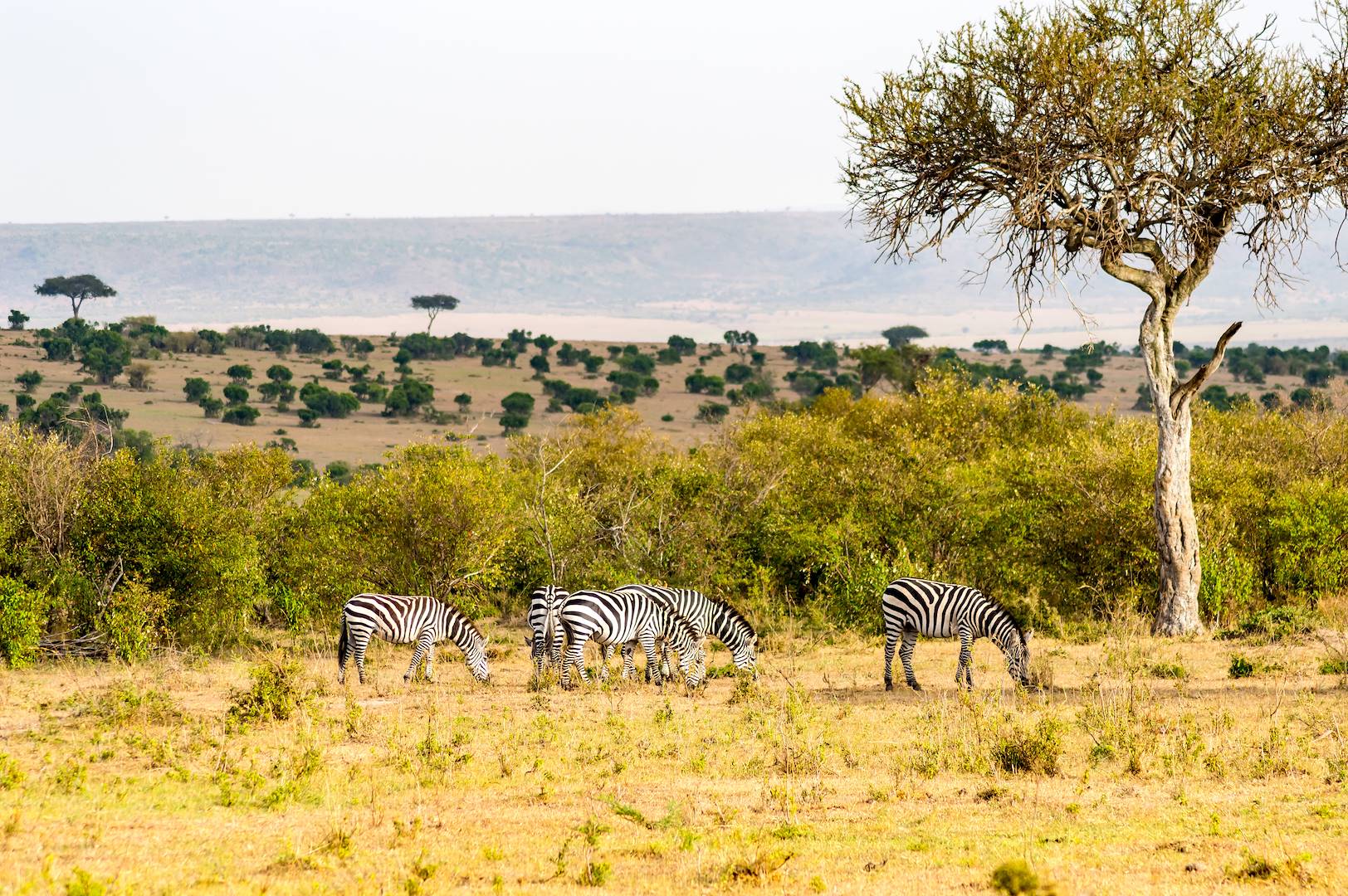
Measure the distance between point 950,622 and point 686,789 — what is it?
23.0 ft

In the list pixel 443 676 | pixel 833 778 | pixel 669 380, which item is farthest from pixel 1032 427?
pixel 669 380

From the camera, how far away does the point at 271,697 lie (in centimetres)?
1489

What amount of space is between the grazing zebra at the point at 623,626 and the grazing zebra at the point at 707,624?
178 mm

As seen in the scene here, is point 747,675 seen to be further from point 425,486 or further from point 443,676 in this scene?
point 425,486

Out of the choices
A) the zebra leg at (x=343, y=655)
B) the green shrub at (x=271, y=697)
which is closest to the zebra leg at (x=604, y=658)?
the zebra leg at (x=343, y=655)

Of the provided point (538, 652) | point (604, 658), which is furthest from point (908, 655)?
point (538, 652)

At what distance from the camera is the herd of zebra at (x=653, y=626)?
57.2ft

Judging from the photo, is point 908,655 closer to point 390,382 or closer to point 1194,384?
point 1194,384

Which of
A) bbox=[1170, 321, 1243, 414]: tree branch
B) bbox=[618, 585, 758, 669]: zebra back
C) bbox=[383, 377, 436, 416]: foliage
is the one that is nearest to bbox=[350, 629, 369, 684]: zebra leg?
bbox=[618, 585, 758, 669]: zebra back

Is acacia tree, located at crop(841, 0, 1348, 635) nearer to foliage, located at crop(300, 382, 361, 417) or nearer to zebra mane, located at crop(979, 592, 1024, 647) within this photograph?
zebra mane, located at crop(979, 592, 1024, 647)

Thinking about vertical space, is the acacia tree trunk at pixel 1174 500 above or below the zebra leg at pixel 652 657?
above

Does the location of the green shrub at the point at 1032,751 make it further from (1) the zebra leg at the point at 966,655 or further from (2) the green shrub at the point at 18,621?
(2) the green shrub at the point at 18,621

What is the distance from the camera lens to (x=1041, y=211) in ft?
71.3

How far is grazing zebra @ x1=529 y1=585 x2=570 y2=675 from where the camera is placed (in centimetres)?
1831
